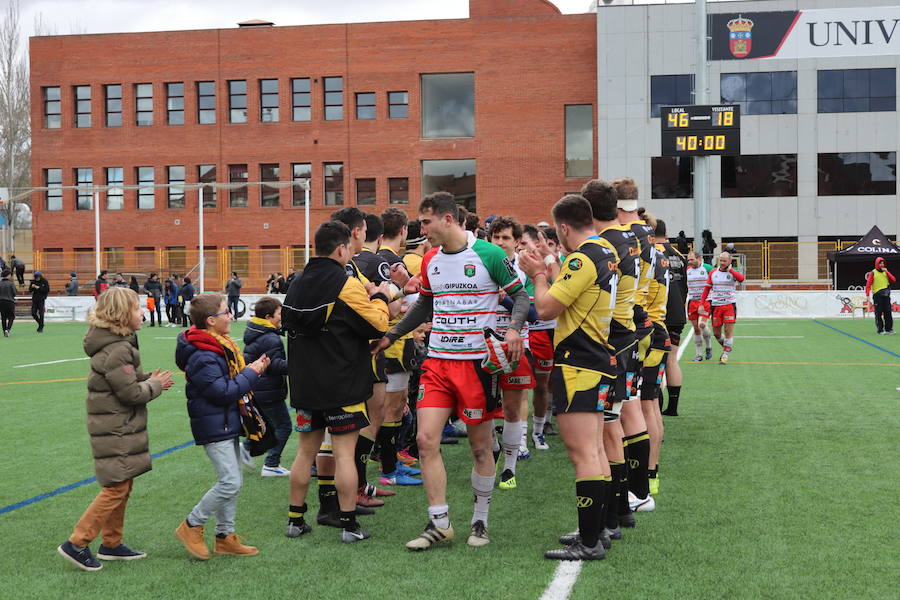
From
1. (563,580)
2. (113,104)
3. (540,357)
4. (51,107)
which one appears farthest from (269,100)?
(563,580)

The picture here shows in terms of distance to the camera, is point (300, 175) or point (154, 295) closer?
point (154, 295)

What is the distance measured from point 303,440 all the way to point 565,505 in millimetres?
1932

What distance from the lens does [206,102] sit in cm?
4519

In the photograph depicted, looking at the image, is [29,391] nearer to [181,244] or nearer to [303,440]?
[303,440]

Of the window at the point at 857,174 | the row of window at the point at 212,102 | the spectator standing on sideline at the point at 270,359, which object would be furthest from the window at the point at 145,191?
the spectator standing on sideline at the point at 270,359

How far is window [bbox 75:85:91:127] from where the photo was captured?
152 feet

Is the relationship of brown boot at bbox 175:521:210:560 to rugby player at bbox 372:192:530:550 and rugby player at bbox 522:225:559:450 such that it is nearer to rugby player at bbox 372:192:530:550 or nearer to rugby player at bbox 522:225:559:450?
rugby player at bbox 372:192:530:550

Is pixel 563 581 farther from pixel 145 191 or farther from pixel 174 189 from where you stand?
pixel 145 191

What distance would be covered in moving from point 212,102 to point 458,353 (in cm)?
4328

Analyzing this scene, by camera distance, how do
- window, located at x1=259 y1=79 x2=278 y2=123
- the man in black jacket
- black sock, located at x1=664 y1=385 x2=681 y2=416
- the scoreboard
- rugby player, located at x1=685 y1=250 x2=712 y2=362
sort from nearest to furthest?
the man in black jacket, black sock, located at x1=664 y1=385 x2=681 y2=416, rugby player, located at x1=685 y1=250 x2=712 y2=362, the scoreboard, window, located at x1=259 y1=79 x2=278 y2=123

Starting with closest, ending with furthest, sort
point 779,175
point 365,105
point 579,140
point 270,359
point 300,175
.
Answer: point 270,359 → point 779,175 → point 579,140 → point 365,105 → point 300,175

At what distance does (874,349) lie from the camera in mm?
17422

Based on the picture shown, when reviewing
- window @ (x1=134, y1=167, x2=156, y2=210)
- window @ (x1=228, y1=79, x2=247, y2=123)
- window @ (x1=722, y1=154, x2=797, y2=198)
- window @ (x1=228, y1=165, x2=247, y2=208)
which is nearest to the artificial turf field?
window @ (x1=722, y1=154, x2=797, y2=198)

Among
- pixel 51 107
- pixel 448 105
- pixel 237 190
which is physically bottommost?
pixel 237 190
